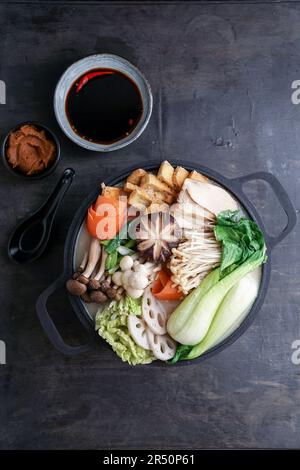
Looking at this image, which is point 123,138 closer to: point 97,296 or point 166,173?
point 166,173

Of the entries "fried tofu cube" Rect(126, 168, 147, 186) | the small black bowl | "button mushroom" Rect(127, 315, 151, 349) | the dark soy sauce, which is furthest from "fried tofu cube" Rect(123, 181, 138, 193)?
"button mushroom" Rect(127, 315, 151, 349)

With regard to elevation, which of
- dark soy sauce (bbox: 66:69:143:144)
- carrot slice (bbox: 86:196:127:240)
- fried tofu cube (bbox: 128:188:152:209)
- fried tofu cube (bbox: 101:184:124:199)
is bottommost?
carrot slice (bbox: 86:196:127:240)

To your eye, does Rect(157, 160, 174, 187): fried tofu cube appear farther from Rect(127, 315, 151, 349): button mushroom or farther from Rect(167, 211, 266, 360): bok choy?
Rect(127, 315, 151, 349): button mushroom

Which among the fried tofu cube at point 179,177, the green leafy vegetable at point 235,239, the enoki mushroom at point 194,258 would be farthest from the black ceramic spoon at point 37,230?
the green leafy vegetable at point 235,239

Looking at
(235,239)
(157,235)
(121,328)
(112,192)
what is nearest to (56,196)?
(112,192)

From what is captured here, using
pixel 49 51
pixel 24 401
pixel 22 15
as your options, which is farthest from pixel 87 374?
pixel 22 15
